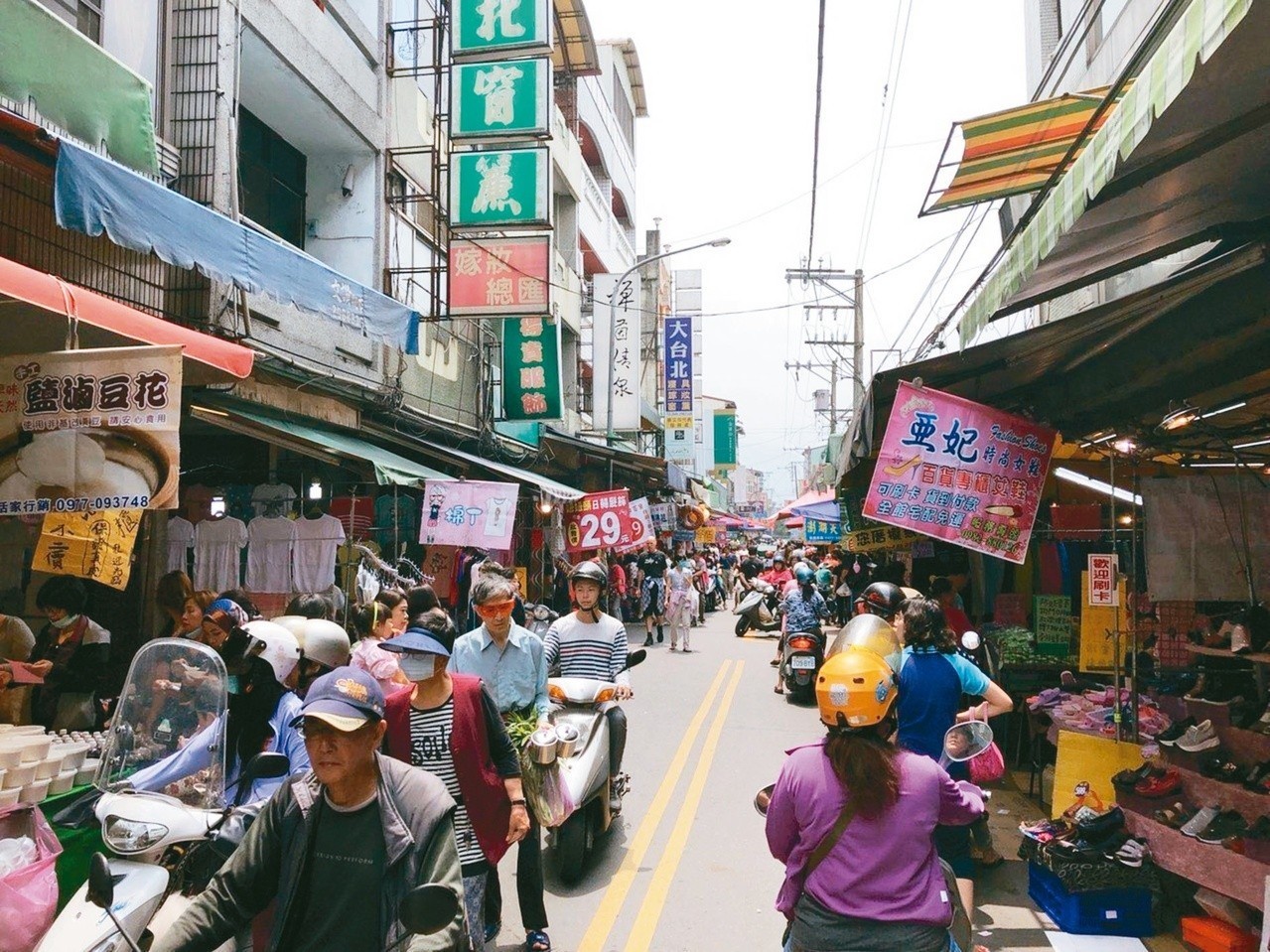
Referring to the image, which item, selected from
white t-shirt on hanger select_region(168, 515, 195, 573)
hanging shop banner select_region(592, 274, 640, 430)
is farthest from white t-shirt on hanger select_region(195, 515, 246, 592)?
hanging shop banner select_region(592, 274, 640, 430)

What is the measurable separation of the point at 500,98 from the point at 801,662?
28.0 ft

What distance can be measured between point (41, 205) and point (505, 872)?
20.1ft

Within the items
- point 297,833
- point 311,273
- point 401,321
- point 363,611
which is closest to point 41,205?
point 311,273

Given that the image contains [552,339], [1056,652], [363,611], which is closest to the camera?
[363,611]

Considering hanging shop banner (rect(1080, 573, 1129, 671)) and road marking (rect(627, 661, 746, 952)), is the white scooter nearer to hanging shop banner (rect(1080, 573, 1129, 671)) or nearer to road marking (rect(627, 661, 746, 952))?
road marking (rect(627, 661, 746, 952))

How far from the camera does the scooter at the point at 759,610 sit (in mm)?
18906

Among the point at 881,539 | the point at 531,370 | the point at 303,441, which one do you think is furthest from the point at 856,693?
the point at 531,370

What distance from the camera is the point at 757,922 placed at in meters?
5.57

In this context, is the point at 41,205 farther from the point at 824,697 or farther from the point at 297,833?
the point at 824,697

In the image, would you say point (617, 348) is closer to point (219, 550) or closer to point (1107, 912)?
point (219, 550)

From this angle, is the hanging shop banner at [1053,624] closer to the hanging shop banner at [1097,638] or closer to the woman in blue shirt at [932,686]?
the hanging shop banner at [1097,638]

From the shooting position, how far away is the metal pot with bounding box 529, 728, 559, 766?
5.41 m

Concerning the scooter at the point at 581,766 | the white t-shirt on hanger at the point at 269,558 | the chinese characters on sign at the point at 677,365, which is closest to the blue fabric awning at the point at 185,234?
the white t-shirt on hanger at the point at 269,558

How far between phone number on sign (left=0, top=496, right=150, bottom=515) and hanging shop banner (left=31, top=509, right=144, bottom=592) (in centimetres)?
169
